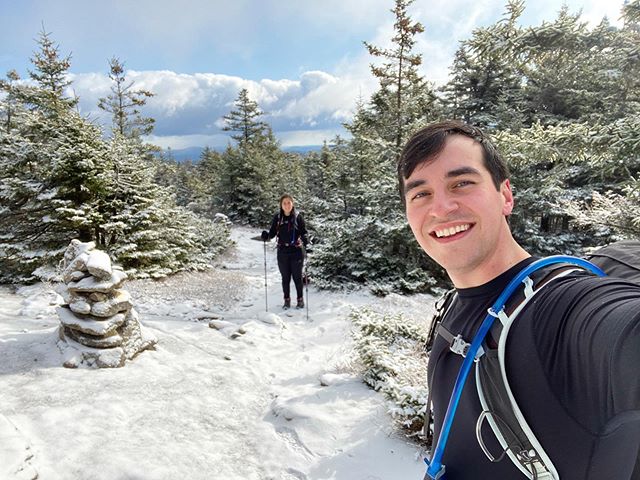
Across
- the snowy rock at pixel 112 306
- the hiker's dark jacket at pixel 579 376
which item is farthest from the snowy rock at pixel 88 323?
the hiker's dark jacket at pixel 579 376

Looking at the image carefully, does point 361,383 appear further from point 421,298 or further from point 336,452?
point 421,298

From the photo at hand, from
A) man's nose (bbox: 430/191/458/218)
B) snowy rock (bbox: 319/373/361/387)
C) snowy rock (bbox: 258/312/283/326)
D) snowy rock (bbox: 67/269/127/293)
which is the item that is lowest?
snowy rock (bbox: 319/373/361/387)

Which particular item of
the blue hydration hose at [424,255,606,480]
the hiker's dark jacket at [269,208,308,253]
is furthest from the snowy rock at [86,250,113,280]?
the blue hydration hose at [424,255,606,480]

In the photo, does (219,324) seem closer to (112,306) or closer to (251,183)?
(112,306)

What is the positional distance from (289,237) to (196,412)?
4489 millimetres

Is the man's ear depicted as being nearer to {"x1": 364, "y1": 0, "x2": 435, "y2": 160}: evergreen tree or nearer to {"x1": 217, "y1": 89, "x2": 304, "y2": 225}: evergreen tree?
{"x1": 364, "y1": 0, "x2": 435, "y2": 160}: evergreen tree

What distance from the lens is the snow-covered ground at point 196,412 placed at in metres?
2.99

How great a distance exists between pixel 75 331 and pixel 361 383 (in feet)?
13.9

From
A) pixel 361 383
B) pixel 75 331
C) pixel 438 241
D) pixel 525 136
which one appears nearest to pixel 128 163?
pixel 75 331

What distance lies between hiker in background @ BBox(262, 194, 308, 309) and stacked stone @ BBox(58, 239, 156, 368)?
349cm

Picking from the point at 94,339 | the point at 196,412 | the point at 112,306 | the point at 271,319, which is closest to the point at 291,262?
the point at 271,319

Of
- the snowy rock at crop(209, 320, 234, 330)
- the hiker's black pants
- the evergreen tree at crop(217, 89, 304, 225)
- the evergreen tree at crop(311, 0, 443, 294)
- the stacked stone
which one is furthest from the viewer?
the evergreen tree at crop(217, 89, 304, 225)

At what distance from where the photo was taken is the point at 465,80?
1755cm

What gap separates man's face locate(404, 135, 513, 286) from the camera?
1.27 metres
